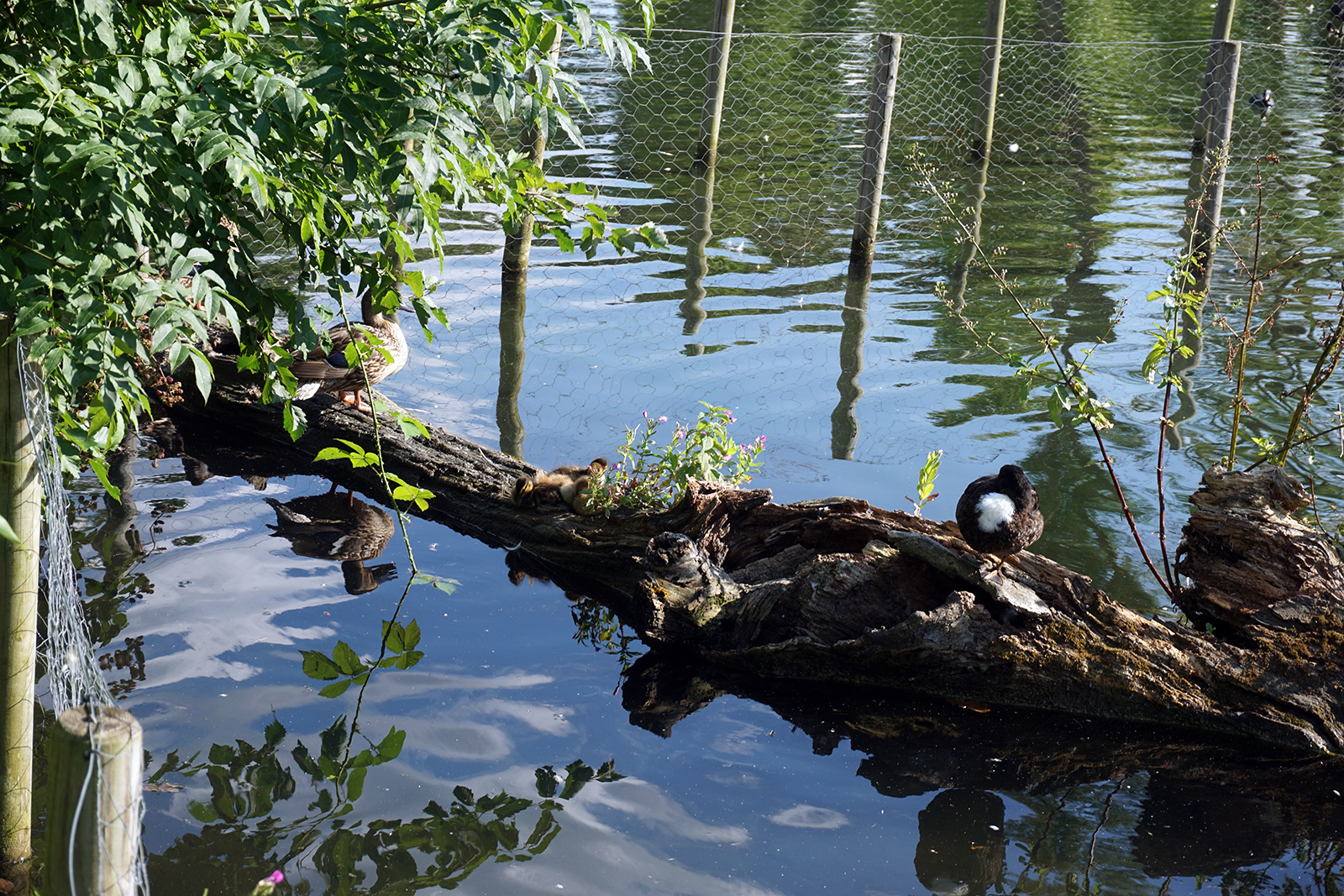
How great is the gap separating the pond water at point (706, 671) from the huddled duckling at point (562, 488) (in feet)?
1.06

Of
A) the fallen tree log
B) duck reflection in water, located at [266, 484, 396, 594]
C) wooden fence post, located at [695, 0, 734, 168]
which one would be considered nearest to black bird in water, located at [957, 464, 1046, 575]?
the fallen tree log

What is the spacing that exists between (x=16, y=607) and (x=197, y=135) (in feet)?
4.49

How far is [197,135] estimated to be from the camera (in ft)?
7.52

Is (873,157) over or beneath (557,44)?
beneath

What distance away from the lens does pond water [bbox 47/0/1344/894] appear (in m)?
3.35

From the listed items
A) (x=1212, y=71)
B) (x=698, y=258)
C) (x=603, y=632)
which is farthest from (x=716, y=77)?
(x=603, y=632)

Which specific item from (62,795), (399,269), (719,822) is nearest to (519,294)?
(399,269)

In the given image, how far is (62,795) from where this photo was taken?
2033 millimetres

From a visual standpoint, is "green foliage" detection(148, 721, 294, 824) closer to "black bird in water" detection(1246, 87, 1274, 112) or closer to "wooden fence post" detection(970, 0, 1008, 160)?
"wooden fence post" detection(970, 0, 1008, 160)

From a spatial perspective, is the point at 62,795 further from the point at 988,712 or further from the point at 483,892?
the point at 988,712

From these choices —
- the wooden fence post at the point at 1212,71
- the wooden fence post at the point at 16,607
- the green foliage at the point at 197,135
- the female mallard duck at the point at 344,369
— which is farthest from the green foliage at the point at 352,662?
the wooden fence post at the point at 1212,71

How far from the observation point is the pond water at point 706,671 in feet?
11.0

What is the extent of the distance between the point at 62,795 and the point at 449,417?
194 inches

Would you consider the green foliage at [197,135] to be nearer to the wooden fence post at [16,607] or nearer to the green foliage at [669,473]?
the wooden fence post at [16,607]
